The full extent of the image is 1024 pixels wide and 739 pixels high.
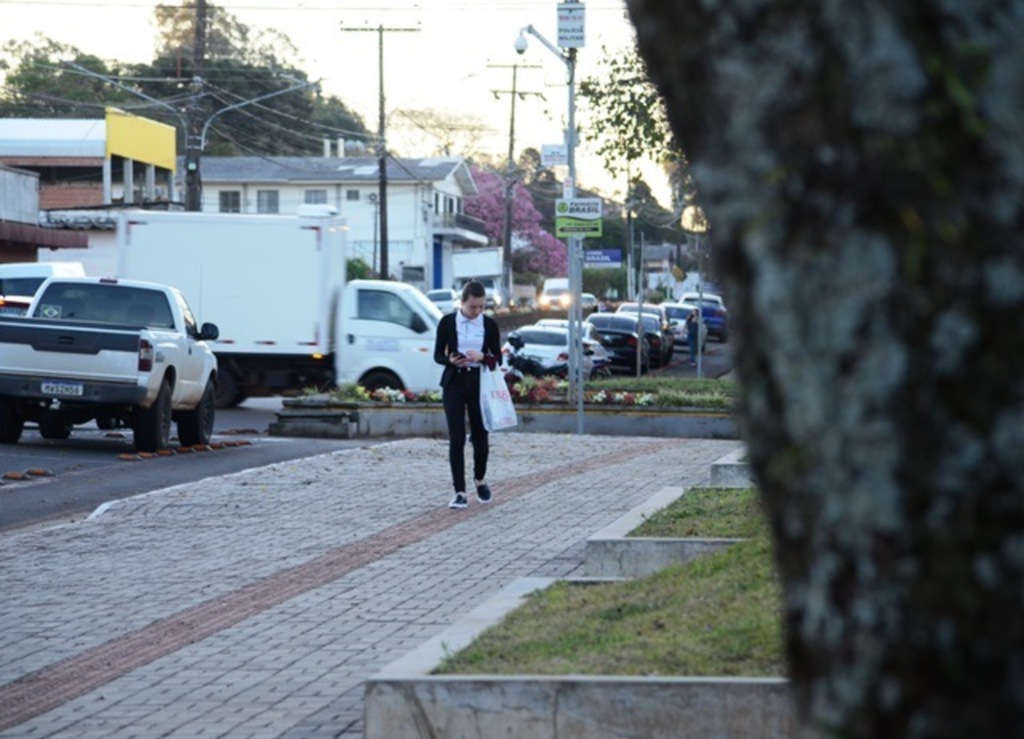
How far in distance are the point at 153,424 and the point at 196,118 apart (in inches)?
782

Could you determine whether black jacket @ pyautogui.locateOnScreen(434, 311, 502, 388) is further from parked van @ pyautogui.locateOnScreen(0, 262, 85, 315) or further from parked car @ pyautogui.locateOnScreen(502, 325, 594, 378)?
parked car @ pyautogui.locateOnScreen(502, 325, 594, 378)

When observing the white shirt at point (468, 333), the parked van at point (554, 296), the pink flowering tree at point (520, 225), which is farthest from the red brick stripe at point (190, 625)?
the pink flowering tree at point (520, 225)

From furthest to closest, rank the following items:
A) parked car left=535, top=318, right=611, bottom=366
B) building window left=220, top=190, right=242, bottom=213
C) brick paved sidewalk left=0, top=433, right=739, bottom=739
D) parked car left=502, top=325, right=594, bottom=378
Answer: building window left=220, top=190, right=242, bottom=213 < parked car left=535, top=318, right=611, bottom=366 < parked car left=502, top=325, right=594, bottom=378 < brick paved sidewalk left=0, top=433, right=739, bottom=739

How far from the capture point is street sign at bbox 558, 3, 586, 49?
27.7 m

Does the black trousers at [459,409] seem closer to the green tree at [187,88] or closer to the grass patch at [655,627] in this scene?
the grass patch at [655,627]

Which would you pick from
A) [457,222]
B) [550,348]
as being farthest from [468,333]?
[457,222]

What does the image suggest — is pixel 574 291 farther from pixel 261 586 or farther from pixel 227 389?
pixel 261 586

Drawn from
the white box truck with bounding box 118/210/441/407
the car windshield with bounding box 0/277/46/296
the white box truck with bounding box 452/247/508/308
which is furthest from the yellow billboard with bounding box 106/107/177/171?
the white box truck with bounding box 118/210/441/407

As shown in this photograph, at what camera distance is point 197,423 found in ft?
71.6

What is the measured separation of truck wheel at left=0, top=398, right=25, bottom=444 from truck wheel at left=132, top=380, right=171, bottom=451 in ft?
4.60

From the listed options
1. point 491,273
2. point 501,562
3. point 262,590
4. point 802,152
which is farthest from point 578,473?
point 491,273

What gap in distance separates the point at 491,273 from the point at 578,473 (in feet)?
240

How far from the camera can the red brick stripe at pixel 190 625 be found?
7332 millimetres

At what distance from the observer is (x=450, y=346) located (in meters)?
14.2
